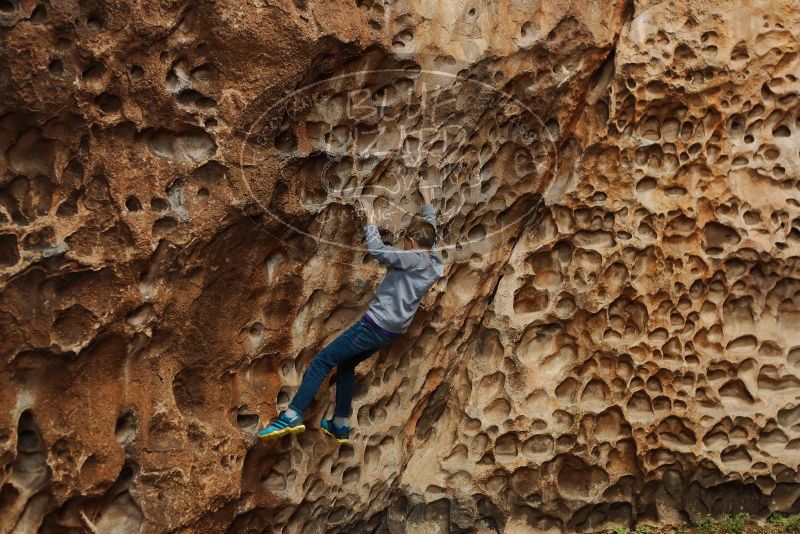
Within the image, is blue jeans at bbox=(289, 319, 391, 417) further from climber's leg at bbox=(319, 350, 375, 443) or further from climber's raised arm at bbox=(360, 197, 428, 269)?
climber's raised arm at bbox=(360, 197, 428, 269)

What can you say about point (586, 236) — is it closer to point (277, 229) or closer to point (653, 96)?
point (653, 96)

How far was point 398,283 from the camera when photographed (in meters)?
4.95

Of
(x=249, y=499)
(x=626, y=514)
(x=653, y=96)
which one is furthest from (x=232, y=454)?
(x=653, y=96)

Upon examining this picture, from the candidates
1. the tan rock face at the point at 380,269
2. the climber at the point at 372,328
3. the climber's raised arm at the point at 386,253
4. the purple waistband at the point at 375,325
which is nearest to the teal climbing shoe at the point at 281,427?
the climber at the point at 372,328

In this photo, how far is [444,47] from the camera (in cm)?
523

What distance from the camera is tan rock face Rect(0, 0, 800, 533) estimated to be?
13.9 feet

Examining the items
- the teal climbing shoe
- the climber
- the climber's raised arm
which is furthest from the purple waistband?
the teal climbing shoe

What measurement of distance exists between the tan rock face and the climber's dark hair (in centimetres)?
→ 8

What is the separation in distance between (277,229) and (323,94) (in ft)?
2.40

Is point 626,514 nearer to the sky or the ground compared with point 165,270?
nearer to the ground

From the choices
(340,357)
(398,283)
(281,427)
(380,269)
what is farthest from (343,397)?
(380,269)

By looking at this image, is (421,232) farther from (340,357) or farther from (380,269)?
(340,357)

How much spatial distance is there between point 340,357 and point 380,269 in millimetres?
659

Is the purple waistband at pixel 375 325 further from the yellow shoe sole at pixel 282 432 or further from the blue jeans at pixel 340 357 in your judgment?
the yellow shoe sole at pixel 282 432
